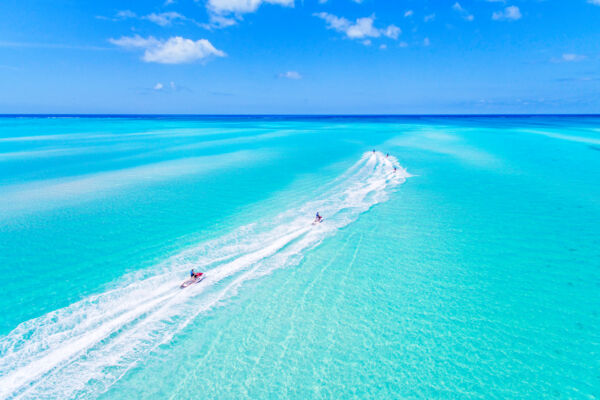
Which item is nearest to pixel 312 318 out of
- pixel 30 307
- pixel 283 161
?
pixel 30 307

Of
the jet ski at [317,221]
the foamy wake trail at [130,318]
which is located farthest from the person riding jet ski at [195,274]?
the jet ski at [317,221]

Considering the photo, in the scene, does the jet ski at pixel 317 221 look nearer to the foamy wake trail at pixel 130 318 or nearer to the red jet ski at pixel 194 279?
the foamy wake trail at pixel 130 318

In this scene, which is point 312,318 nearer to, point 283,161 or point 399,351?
point 399,351

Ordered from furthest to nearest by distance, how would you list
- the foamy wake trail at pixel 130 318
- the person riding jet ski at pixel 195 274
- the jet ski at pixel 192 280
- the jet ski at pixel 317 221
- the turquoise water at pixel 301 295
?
the jet ski at pixel 317 221 → the person riding jet ski at pixel 195 274 → the jet ski at pixel 192 280 → the turquoise water at pixel 301 295 → the foamy wake trail at pixel 130 318

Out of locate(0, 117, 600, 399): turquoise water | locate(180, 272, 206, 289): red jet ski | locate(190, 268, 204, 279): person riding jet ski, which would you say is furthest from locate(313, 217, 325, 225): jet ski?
locate(190, 268, 204, 279): person riding jet ski

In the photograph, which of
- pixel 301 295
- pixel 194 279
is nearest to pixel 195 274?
pixel 194 279

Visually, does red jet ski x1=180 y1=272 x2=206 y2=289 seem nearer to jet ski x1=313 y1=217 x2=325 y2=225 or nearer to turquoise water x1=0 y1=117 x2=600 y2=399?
turquoise water x1=0 y1=117 x2=600 y2=399

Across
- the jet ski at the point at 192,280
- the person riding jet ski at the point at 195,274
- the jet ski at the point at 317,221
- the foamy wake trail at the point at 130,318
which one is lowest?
the foamy wake trail at the point at 130,318
